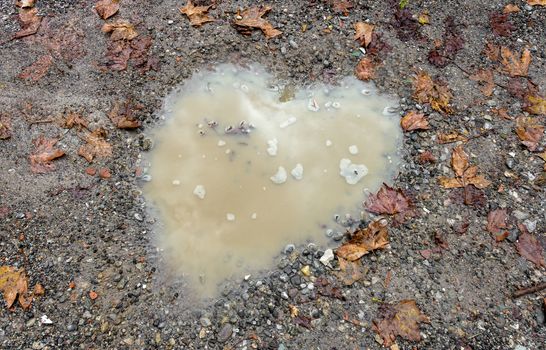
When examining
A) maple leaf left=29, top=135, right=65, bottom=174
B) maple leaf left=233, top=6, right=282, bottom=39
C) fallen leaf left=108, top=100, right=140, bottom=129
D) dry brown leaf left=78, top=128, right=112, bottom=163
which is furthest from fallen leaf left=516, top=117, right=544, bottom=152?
maple leaf left=29, top=135, right=65, bottom=174

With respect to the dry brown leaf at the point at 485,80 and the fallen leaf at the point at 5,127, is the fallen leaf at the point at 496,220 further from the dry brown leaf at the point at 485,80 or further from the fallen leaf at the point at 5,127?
the fallen leaf at the point at 5,127

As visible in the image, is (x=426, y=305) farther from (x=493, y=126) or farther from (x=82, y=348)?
(x=82, y=348)

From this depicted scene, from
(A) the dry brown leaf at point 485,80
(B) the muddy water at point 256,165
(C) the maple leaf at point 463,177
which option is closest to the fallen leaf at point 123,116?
(B) the muddy water at point 256,165

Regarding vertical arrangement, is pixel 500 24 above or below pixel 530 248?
above

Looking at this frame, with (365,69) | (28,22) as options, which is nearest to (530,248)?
(365,69)

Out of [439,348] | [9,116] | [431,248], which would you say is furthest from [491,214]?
[9,116]

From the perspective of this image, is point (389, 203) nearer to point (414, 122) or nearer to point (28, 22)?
point (414, 122)
